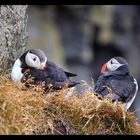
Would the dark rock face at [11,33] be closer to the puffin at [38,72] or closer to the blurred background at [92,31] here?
the puffin at [38,72]

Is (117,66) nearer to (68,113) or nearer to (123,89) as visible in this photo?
(123,89)

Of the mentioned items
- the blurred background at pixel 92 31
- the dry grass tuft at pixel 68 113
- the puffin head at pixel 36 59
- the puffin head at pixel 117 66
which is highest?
the puffin head at pixel 36 59

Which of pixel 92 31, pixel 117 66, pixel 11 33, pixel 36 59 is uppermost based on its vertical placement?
pixel 11 33

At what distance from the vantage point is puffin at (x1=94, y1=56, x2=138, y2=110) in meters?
7.48

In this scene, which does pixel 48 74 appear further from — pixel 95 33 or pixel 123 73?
pixel 95 33

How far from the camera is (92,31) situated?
16953mm

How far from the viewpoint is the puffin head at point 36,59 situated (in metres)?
7.56

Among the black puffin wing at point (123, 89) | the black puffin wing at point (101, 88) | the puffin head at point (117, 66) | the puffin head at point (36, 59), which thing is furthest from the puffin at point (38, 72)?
the puffin head at point (117, 66)

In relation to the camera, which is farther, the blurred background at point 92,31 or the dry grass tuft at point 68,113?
the blurred background at point 92,31

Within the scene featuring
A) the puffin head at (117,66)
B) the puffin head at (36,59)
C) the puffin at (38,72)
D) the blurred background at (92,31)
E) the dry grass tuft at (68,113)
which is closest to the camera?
the dry grass tuft at (68,113)

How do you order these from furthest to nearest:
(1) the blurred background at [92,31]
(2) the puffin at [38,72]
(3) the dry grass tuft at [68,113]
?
(1) the blurred background at [92,31]
(2) the puffin at [38,72]
(3) the dry grass tuft at [68,113]

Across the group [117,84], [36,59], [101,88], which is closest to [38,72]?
[36,59]

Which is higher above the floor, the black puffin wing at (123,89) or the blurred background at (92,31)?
the black puffin wing at (123,89)

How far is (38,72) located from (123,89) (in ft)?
2.28
